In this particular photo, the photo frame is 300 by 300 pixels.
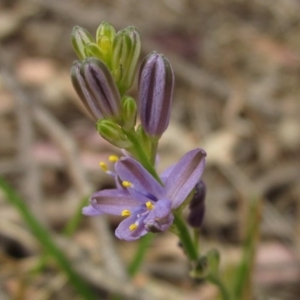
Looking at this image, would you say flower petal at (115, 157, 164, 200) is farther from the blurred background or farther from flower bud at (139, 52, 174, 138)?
the blurred background

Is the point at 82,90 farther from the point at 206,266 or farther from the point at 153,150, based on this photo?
the point at 206,266

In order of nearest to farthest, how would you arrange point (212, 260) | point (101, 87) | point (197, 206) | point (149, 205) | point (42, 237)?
point (101, 87) → point (149, 205) → point (197, 206) → point (212, 260) → point (42, 237)

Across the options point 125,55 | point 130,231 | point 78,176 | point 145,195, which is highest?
point 78,176

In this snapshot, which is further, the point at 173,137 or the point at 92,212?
the point at 173,137

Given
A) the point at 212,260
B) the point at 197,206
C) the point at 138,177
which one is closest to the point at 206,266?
the point at 212,260

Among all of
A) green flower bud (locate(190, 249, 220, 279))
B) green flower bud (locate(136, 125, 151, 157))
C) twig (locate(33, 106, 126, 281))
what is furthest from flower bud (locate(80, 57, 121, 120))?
twig (locate(33, 106, 126, 281))
